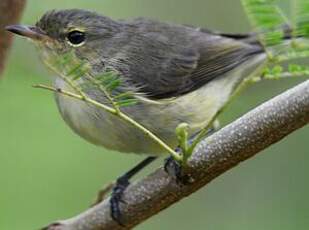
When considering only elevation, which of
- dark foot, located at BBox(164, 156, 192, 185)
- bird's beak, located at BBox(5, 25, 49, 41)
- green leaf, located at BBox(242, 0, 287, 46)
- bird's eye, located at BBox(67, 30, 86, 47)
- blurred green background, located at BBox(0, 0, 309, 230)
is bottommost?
blurred green background, located at BBox(0, 0, 309, 230)

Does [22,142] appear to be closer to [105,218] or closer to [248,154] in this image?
[105,218]

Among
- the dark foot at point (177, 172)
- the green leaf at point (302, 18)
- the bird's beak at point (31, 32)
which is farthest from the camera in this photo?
the bird's beak at point (31, 32)

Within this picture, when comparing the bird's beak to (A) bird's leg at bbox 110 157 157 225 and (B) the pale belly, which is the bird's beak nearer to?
(B) the pale belly

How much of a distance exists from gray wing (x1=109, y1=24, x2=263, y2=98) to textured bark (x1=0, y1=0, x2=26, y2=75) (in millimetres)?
872

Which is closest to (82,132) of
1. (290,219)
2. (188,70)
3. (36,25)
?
(36,25)

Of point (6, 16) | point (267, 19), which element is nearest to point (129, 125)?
point (6, 16)

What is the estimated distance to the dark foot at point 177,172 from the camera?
2.42 meters

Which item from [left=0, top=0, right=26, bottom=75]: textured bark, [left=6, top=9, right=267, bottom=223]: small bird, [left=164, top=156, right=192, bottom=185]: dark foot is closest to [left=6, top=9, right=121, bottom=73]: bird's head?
[left=6, top=9, right=267, bottom=223]: small bird

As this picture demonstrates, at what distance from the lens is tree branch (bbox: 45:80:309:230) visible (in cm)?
222

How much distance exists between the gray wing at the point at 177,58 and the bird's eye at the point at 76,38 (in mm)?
234

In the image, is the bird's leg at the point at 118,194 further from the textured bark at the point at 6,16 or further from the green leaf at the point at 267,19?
the green leaf at the point at 267,19

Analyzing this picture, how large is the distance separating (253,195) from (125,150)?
4.63 feet

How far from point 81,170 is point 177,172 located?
1971 mm

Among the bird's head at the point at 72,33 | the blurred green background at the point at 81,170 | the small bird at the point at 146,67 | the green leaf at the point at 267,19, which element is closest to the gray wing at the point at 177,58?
the small bird at the point at 146,67
